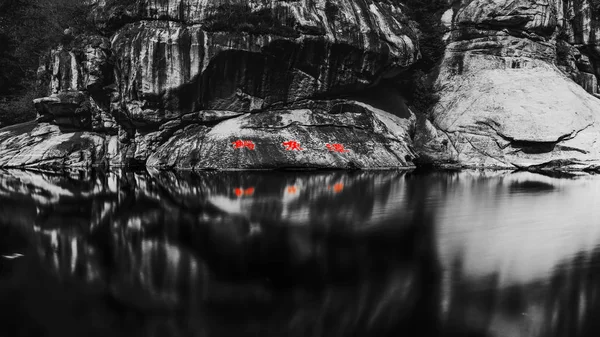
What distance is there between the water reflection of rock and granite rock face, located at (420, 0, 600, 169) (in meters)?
15.7

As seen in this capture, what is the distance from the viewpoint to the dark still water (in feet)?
15.7

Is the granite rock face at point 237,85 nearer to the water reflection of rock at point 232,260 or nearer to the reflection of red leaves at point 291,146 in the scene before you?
the reflection of red leaves at point 291,146

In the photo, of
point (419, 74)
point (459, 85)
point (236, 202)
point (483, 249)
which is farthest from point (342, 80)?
point (483, 249)

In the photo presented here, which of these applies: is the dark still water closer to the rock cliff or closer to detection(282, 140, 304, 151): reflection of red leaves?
detection(282, 140, 304, 151): reflection of red leaves

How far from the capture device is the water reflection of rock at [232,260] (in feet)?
16.0

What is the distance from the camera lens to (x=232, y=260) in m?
6.91

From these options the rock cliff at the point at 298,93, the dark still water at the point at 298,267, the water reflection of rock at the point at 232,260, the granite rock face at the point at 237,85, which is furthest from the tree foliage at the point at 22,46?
the dark still water at the point at 298,267

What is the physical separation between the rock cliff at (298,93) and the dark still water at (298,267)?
39.4ft

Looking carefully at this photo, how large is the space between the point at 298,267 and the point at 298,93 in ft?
65.7

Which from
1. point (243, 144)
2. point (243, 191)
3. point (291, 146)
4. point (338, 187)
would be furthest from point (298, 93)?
point (243, 191)

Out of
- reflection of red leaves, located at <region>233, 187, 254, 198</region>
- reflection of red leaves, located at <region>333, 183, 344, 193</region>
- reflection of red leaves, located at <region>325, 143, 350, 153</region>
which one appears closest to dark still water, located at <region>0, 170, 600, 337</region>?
reflection of red leaves, located at <region>233, 187, 254, 198</region>

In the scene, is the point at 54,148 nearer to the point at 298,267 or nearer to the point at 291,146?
the point at 291,146

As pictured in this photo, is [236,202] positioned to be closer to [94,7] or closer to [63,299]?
[63,299]

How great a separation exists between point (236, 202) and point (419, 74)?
21.0 meters
